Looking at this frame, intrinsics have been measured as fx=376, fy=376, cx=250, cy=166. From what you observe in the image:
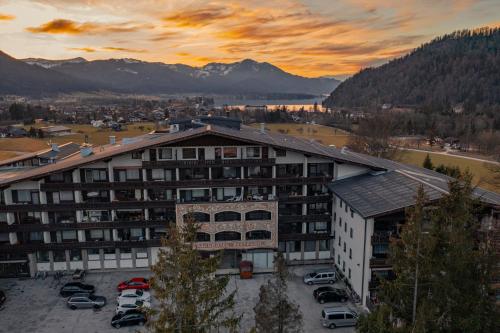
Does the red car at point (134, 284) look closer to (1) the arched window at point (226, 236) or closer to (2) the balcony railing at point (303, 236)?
(1) the arched window at point (226, 236)

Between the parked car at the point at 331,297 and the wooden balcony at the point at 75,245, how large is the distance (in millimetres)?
18424

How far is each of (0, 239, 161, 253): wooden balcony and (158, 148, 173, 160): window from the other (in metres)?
9.27

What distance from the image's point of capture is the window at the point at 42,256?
41.6 metres

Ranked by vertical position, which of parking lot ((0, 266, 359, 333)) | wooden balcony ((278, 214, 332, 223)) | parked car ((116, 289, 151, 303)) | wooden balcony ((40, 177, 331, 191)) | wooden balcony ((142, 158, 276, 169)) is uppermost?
wooden balcony ((142, 158, 276, 169))

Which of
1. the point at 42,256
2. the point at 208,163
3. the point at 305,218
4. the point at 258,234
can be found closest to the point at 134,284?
the point at 42,256

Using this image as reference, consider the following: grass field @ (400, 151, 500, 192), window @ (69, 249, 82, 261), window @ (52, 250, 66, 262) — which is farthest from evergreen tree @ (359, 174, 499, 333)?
grass field @ (400, 151, 500, 192)

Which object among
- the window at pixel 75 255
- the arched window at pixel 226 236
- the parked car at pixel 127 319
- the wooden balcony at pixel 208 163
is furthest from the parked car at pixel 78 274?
the arched window at pixel 226 236

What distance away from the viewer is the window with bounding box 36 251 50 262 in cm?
4162

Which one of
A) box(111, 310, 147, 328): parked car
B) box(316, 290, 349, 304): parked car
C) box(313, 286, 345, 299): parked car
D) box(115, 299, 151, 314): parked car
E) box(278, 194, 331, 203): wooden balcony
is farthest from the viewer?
box(278, 194, 331, 203): wooden balcony

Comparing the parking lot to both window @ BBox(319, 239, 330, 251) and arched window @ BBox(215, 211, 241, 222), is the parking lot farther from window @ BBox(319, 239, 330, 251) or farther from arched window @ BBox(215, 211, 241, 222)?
arched window @ BBox(215, 211, 241, 222)

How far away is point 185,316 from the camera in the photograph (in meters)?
17.2

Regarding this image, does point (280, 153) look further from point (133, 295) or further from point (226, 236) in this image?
point (133, 295)

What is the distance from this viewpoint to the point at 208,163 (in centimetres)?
4119

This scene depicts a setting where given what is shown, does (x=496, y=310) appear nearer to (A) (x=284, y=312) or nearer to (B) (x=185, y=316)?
(A) (x=284, y=312)
